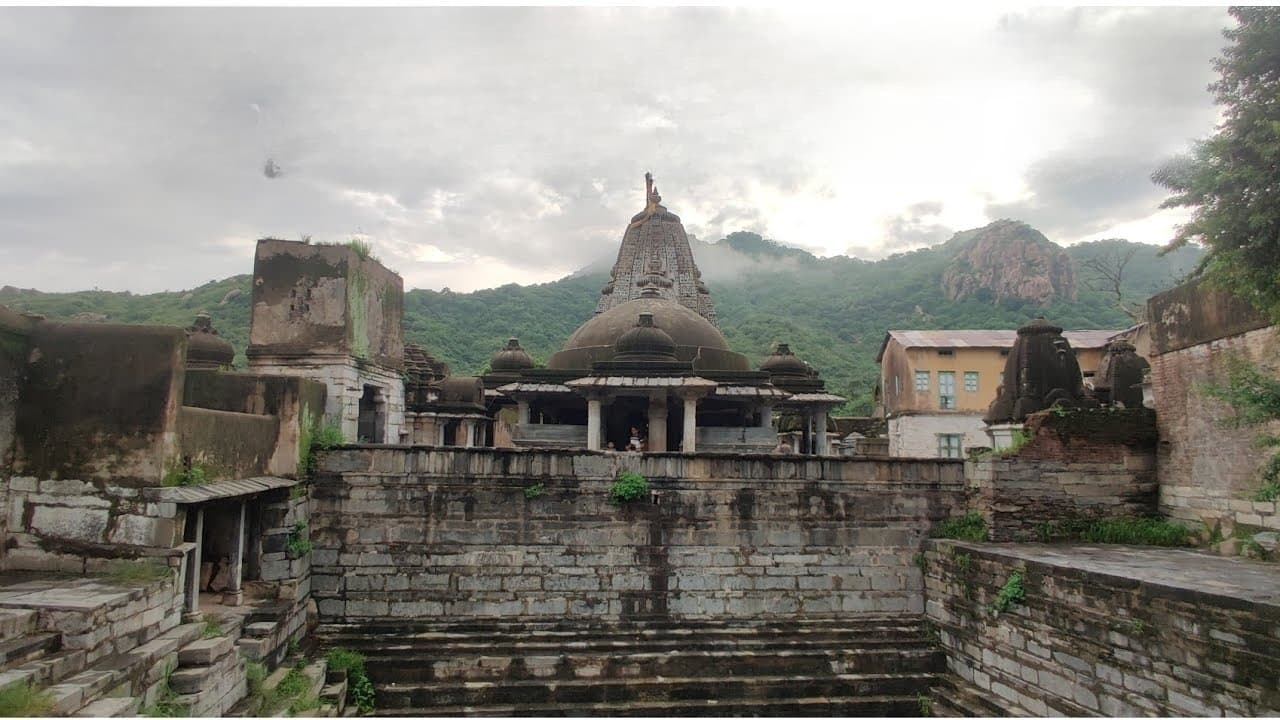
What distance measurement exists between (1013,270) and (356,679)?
202 feet

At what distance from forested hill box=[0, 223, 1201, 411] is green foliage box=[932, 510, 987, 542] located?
2953 cm

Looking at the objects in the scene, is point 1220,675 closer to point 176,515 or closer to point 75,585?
point 176,515

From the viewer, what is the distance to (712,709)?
31.3 feet

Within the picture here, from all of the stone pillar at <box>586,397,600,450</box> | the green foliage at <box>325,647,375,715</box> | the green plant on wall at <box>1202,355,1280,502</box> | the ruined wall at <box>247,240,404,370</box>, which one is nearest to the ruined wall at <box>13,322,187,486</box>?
the green foliage at <box>325,647,375,715</box>

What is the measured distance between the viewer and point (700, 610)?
1057 centimetres

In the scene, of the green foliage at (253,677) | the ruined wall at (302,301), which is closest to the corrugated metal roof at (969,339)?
the ruined wall at (302,301)

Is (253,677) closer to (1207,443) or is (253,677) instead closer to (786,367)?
(1207,443)

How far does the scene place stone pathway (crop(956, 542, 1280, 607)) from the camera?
7.17 metres

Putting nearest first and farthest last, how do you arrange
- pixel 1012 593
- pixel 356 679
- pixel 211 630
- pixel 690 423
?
pixel 211 630 → pixel 1012 593 → pixel 356 679 → pixel 690 423

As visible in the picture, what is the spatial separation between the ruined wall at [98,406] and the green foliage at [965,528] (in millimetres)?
10901

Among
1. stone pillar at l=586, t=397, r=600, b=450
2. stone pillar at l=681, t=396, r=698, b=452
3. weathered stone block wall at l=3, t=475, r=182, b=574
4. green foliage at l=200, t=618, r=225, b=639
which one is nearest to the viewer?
weathered stone block wall at l=3, t=475, r=182, b=574

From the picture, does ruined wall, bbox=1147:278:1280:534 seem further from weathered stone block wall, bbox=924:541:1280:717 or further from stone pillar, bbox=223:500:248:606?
stone pillar, bbox=223:500:248:606

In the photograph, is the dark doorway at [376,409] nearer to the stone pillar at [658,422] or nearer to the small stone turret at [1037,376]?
the stone pillar at [658,422]

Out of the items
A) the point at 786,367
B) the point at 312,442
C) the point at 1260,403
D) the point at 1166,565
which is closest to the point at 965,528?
the point at 1166,565
